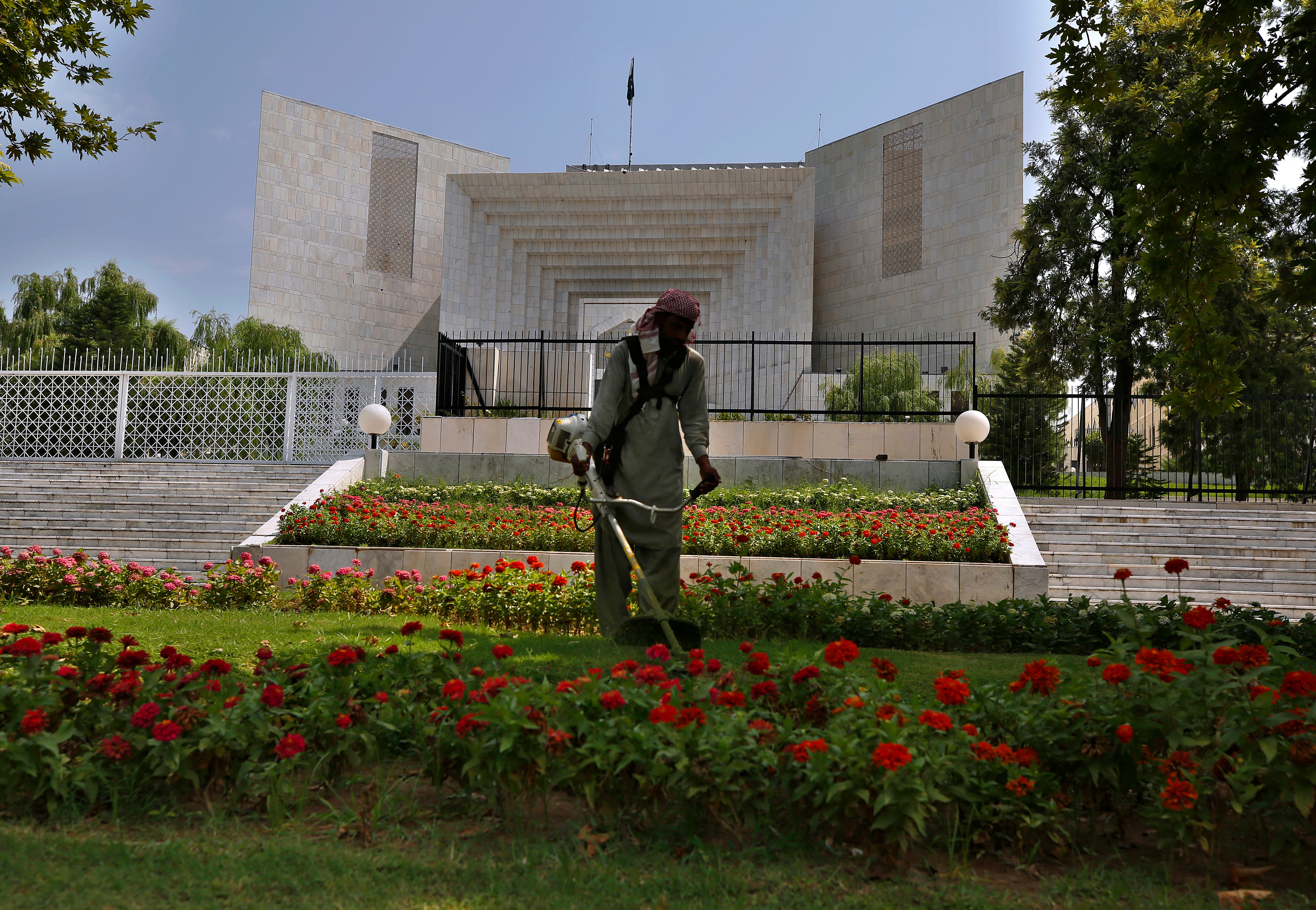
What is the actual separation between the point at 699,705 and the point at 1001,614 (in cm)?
379

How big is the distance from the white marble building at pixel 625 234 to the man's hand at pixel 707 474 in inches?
858

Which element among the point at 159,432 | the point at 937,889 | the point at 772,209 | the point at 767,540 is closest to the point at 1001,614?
the point at 767,540

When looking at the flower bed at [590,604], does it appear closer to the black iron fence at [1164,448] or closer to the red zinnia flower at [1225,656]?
the red zinnia flower at [1225,656]

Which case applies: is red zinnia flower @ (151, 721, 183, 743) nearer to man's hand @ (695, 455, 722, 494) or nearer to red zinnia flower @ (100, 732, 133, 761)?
red zinnia flower @ (100, 732, 133, 761)

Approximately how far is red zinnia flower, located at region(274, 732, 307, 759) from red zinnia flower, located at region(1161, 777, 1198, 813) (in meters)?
2.23

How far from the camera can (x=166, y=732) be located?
2318mm

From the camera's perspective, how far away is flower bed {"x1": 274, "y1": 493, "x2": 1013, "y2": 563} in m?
7.77

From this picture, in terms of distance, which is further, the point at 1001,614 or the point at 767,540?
the point at 767,540

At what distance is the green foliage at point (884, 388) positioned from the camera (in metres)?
20.7

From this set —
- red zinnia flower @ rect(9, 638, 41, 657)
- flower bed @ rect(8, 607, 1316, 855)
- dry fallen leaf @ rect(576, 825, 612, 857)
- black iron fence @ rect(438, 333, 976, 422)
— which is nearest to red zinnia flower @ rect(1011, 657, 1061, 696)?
flower bed @ rect(8, 607, 1316, 855)

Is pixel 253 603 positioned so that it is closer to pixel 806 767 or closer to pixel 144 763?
pixel 144 763

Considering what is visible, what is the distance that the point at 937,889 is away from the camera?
2.05 meters

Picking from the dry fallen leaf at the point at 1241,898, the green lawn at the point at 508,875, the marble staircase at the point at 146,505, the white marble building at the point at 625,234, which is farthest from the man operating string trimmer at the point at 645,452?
the white marble building at the point at 625,234

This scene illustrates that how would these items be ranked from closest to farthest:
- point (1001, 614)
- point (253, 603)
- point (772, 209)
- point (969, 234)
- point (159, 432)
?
point (1001, 614) < point (253, 603) < point (159, 432) < point (772, 209) < point (969, 234)
